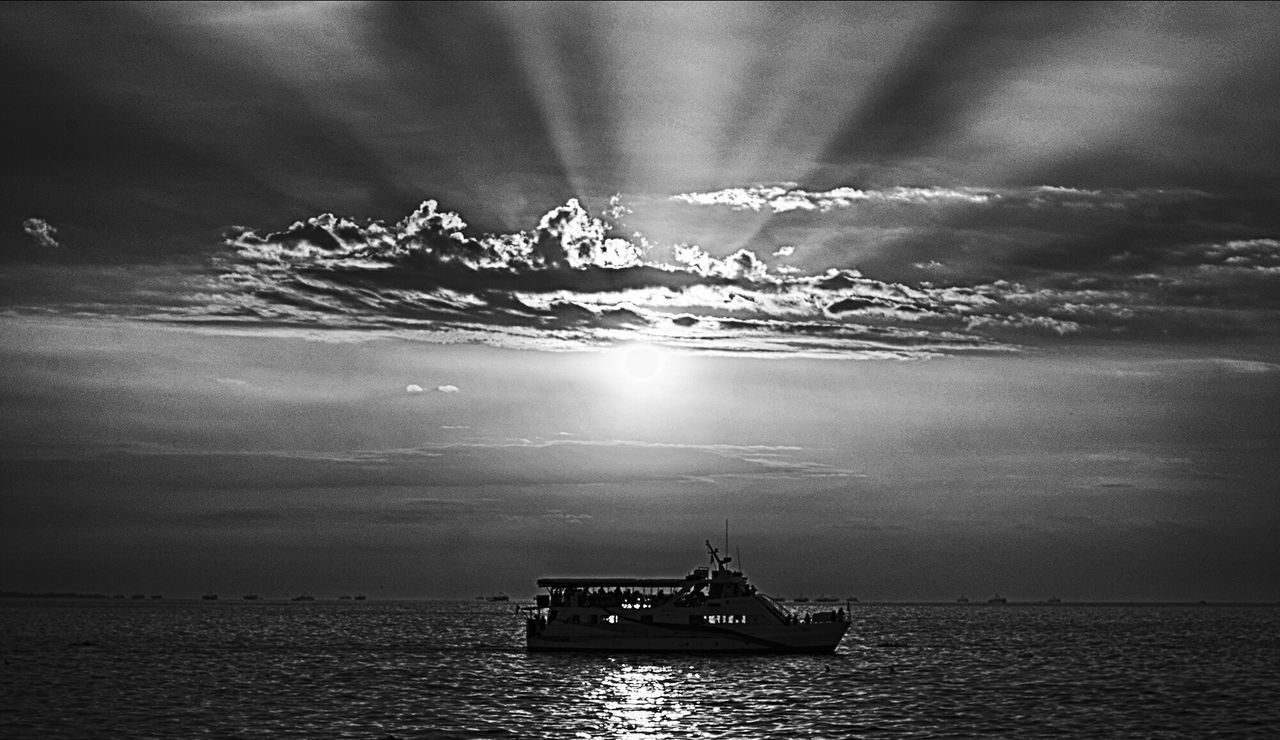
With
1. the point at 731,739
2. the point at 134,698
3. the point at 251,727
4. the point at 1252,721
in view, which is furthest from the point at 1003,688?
the point at 134,698

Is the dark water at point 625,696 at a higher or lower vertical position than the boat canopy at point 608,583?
lower

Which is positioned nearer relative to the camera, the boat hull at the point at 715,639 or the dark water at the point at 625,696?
the dark water at the point at 625,696

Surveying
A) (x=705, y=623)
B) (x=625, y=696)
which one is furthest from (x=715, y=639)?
(x=625, y=696)

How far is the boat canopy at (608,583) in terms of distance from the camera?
142 meters

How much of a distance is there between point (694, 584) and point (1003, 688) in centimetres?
3455

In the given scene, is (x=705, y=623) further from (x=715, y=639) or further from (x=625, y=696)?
(x=625, y=696)

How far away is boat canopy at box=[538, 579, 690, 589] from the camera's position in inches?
5586

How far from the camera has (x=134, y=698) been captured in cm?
10338

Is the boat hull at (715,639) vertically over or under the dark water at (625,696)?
over

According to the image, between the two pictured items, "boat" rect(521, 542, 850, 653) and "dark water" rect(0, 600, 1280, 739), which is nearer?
"dark water" rect(0, 600, 1280, 739)

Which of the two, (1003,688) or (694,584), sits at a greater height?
(694,584)

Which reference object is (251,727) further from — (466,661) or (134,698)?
(466,661)

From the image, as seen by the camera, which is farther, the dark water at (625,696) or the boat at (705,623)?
the boat at (705,623)

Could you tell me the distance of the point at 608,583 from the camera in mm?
142625
